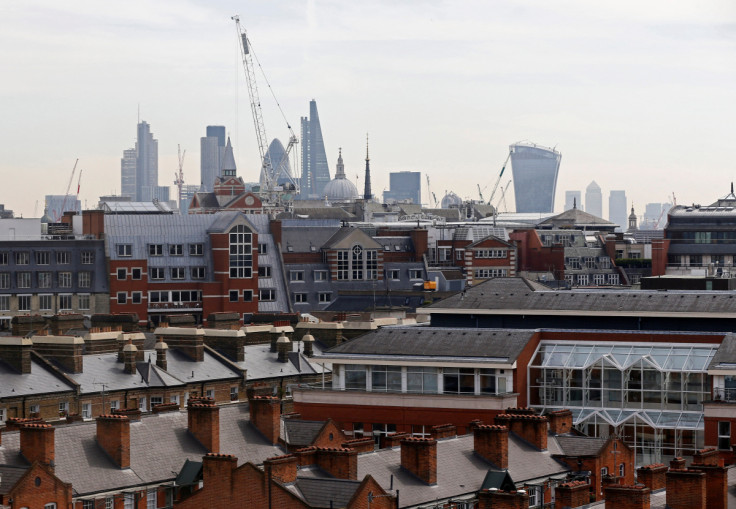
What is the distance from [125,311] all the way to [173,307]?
19.7 ft

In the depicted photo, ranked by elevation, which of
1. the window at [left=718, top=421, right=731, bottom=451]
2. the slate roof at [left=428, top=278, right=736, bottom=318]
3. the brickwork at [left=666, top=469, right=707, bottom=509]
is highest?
the slate roof at [left=428, top=278, right=736, bottom=318]

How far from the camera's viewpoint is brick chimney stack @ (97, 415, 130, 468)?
231 ft

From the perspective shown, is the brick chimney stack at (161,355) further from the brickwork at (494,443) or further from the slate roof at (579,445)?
the brickwork at (494,443)

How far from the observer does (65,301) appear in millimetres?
189250

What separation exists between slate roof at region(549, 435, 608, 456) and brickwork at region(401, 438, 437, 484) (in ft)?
34.3

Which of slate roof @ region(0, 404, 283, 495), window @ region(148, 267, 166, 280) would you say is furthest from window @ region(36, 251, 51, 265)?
slate roof @ region(0, 404, 283, 495)

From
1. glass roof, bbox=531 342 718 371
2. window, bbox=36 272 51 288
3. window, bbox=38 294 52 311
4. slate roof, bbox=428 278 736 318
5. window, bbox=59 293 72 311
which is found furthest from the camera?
window, bbox=36 272 51 288

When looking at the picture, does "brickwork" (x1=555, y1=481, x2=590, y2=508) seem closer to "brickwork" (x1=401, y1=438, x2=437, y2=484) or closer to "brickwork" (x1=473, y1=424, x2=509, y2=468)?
"brickwork" (x1=473, y1=424, x2=509, y2=468)

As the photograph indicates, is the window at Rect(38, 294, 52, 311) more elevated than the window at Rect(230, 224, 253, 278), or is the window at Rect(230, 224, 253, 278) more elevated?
the window at Rect(230, 224, 253, 278)

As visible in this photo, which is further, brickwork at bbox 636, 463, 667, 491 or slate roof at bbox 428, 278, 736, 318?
slate roof at bbox 428, 278, 736, 318

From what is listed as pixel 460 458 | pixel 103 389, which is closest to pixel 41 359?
pixel 103 389

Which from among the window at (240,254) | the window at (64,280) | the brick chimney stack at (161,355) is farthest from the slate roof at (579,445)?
the window at (240,254)

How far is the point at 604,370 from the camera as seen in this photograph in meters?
92.0

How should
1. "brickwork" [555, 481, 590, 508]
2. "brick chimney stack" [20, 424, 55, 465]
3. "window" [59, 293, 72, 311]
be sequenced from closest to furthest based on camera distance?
"brickwork" [555, 481, 590, 508] → "brick chimney stack" [20, 424, 55, 465] → "window" [59, 293, 72, 311]
